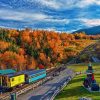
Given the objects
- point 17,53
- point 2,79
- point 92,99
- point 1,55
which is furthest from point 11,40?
point 92,99

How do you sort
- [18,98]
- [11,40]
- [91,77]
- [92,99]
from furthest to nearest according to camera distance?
1. [11,40]
2. [91,77]
3. [18,98]
4. [92,99]

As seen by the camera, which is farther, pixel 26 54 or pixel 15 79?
pixel 26 54

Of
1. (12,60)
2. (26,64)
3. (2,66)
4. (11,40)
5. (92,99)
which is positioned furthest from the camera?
(11,40)

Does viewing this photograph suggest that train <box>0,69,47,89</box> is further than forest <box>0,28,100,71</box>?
No

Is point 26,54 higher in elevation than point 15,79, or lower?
higher

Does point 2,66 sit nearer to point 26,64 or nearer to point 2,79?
point 26,64

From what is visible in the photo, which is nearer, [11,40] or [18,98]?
[18,98]

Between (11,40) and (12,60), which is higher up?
(11,40)

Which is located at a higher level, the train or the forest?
the forest

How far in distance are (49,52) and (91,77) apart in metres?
109

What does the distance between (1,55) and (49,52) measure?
37639 mm

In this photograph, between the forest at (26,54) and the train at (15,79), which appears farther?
the forest at (26,54)

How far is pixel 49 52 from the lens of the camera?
582 ft

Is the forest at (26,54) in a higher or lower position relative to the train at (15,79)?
higher
